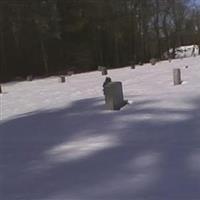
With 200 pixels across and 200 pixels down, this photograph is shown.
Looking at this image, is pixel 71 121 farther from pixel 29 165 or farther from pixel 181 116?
pixel 29 165

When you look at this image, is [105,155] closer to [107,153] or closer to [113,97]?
[107,153]

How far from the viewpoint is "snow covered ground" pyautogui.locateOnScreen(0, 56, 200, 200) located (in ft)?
16.6

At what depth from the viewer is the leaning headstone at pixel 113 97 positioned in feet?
28.9

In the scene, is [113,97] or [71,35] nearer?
[113,97]

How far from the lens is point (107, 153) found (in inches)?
245

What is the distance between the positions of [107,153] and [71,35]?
109ft

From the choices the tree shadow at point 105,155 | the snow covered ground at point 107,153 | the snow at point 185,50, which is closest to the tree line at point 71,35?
the snow at point 185,50

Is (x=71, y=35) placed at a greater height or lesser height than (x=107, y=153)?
greater

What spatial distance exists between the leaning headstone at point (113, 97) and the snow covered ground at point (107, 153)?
0.46 ft

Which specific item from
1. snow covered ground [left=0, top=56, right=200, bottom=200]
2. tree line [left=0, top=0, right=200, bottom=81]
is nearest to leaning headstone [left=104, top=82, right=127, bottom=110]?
snow covered ground [left=0, top=56, right=200, bottom=200]

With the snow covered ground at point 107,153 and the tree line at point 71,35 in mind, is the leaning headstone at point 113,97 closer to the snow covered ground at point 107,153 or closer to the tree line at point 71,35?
the snow covered ground at point 107,153

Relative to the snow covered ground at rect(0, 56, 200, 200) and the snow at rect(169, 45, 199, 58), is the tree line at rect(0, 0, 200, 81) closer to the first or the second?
the snow at rect(169, 45, 199, 58)

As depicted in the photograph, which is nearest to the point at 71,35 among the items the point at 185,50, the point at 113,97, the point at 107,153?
the point at 185,50

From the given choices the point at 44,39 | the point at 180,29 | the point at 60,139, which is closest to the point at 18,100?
the point at 60,139
